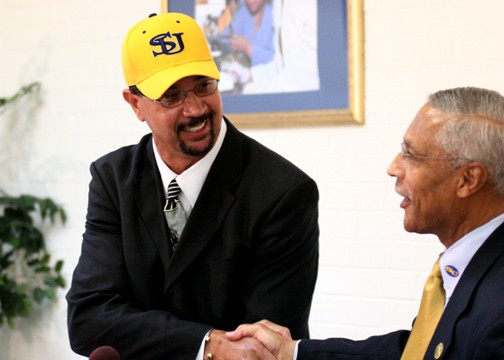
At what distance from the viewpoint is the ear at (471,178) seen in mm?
1626

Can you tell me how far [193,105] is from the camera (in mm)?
2109

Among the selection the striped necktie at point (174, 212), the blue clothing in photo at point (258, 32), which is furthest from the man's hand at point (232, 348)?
the blue clothing in photo at point (258, 32)

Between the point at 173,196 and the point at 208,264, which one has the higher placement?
the point at 173,196

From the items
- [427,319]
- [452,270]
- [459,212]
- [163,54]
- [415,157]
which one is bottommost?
[427,319]

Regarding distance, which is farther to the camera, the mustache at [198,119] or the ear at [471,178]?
the mustache at [198,119]

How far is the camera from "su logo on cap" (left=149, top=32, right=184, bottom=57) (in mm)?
2145

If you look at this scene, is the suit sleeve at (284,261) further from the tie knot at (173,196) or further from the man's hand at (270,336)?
the tie knot at (173,196)

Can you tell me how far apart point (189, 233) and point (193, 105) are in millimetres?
339

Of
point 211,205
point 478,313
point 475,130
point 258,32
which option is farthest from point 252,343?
point 258,32

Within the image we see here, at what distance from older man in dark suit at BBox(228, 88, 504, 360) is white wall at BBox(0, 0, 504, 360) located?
1382 mm

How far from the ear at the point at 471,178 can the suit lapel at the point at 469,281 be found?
10 cm

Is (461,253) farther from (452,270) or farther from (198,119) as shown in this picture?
(198,119)

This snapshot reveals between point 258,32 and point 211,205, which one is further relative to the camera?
point 258,32

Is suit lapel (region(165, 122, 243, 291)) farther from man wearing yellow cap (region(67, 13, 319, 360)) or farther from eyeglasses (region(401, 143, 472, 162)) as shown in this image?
eyeglasses (region(401, 143, 472, 162))
